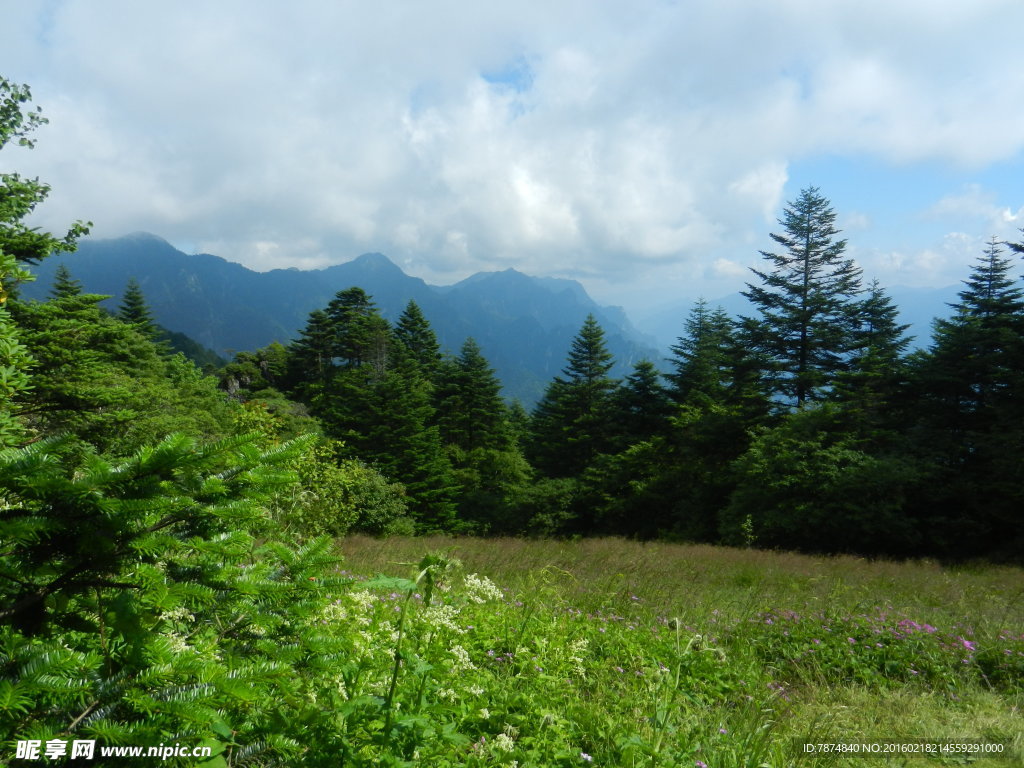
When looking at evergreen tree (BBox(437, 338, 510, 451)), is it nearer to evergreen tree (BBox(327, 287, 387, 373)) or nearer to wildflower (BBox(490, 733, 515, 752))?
evergreen tree (BBox(327, 287, 387, 373))

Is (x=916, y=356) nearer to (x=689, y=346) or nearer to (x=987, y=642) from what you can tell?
(x=689, y=346)

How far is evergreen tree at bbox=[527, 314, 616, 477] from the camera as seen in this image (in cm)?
3206

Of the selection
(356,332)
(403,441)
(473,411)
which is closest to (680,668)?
(403,441)

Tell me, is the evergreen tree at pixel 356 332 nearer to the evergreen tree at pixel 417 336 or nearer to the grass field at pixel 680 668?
the evergreen tree at pixel 417 336

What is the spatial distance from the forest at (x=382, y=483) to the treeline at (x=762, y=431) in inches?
4.4

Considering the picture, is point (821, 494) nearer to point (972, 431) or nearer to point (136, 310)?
point (972, 431)

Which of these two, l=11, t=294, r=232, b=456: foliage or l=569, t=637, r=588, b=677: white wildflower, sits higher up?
l=11, t=294, r=232, b=456: foliage

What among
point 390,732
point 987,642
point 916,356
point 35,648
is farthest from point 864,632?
point 916,356

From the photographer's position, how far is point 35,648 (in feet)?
4.26

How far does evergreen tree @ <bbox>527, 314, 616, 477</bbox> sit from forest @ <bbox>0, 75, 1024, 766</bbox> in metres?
0.19

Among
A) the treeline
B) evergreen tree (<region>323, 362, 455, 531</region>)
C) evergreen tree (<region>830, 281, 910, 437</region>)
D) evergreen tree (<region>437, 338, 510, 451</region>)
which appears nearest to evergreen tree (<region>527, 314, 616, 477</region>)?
the treeline

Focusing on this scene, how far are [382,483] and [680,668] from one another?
21028 millimetres

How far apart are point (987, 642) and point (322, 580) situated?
20.2 ft

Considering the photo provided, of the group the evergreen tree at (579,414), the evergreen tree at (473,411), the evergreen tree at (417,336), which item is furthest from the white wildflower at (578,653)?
the evergreen tree at (417,336)
